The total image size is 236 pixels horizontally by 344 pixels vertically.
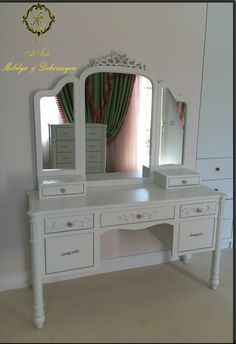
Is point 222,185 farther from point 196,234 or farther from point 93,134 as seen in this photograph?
point 93,134

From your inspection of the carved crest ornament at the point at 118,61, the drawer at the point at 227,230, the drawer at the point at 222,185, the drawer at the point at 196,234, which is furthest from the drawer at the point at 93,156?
the drawer at the point at 227,230

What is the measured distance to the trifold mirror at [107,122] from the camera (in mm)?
2027

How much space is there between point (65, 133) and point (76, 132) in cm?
8

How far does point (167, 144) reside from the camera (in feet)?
7.77

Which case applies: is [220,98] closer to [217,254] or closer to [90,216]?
[217,254]

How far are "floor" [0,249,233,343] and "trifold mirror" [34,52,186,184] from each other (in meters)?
0.82

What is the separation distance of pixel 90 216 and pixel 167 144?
0.93 meters

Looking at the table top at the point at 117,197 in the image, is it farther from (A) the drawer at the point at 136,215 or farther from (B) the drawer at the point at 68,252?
(B) the drawer at the point at 68,252

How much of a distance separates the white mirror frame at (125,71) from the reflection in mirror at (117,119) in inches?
1.2

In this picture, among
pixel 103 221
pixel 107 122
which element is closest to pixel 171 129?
pixel 107 122

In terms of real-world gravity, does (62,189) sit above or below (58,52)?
below

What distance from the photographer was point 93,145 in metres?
2.16

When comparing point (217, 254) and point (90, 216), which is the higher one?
point (90, 216)

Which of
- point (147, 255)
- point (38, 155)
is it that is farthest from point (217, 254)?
point (38, 155)
